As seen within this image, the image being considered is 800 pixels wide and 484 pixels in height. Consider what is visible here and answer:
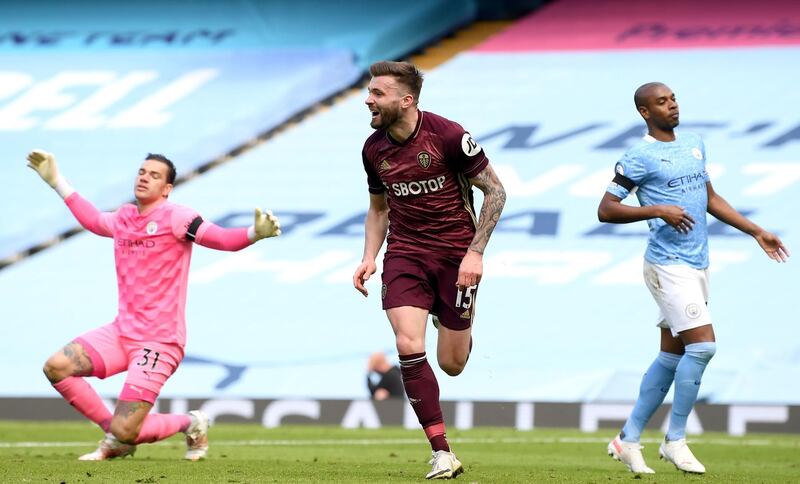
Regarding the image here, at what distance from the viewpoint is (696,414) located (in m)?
13.4

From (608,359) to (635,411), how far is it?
25.5 ft

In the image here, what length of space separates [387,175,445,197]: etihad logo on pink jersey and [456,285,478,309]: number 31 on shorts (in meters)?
0.59

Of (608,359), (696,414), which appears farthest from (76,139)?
(696,414)

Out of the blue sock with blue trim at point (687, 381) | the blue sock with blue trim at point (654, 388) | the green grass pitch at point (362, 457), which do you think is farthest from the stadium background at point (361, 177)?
the blue sock with blue trim at point (687, 381)

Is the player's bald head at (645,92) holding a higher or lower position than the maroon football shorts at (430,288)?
higher

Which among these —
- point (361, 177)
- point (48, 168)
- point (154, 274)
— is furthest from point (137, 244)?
point (361, 177)

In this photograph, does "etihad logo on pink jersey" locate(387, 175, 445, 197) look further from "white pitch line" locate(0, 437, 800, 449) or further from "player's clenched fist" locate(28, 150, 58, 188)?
"white pitch line" locate(0, 437, 800, 449)

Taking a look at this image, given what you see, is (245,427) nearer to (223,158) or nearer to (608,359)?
(608,359)

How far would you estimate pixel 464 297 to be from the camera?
7422 mm

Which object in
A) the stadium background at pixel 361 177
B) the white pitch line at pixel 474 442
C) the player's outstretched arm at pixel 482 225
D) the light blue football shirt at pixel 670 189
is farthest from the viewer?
the stadium background at pixel 361 177

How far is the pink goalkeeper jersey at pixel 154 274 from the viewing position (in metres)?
8.36

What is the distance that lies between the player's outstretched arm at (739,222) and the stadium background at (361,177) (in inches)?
210

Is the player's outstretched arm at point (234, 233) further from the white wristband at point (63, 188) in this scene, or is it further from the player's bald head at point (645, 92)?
the player's bald head at point (645, 92)

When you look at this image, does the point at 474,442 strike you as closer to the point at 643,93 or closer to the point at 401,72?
the point at 643,93
